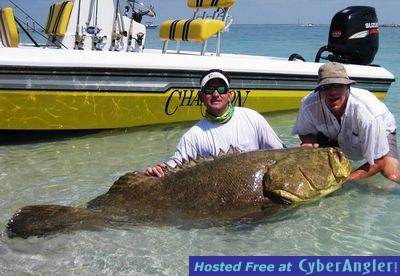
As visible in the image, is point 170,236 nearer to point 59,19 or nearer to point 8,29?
point 8,29

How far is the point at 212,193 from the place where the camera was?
3.85 metres

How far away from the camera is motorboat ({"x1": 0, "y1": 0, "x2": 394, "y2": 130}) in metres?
6.23

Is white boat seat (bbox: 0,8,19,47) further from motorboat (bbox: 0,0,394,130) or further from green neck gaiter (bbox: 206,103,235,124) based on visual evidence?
green neck gaiter (bbox: 206,103,235,124)

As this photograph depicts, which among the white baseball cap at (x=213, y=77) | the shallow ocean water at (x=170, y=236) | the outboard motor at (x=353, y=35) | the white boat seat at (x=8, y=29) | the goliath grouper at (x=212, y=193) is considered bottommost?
the shallow ocean water at (x=170, y=236)

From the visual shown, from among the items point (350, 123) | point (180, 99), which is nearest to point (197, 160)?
point (350, 123)

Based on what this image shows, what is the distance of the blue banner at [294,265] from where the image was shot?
3.18 metres

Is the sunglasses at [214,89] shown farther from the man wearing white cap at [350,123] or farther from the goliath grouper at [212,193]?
the man wearing white cap at [350,123]

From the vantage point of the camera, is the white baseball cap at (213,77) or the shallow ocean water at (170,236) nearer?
the shallow ocean water at (170,236)

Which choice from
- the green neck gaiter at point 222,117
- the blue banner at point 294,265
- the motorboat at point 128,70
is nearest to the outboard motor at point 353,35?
the motorboat at point 128,70

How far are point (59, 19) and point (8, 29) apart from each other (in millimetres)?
1254

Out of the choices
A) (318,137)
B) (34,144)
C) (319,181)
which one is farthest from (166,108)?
(319,181)

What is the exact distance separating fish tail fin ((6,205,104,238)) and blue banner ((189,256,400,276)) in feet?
2.82

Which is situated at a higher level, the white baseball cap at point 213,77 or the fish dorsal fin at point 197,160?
the white baseball cap at point 213,77

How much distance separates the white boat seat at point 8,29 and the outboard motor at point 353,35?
4.61 m
